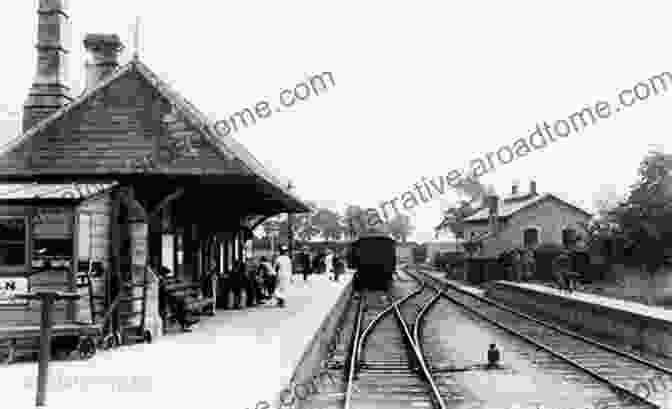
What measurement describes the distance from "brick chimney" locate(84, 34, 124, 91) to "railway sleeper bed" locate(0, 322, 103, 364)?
6.23m

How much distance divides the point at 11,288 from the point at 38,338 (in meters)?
0.88

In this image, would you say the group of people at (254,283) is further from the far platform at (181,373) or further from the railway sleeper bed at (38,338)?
the railway sleeper bed at (38,338)

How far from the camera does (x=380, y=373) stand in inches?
401

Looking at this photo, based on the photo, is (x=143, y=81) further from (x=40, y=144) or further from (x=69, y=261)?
(x=69, y=261)

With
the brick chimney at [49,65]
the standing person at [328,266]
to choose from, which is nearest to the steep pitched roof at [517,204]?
the standing person at [328,266]

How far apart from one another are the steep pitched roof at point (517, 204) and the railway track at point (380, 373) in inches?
1117

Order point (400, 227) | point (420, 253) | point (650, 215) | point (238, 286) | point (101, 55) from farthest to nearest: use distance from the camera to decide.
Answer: point (400, 227) < point (420, 253) < point (650, 215) < point (238, 286) < point (101, 55)

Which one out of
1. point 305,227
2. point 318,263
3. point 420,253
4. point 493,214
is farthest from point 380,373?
point 305,227

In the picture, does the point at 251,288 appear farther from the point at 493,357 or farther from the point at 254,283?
the point at 493,357

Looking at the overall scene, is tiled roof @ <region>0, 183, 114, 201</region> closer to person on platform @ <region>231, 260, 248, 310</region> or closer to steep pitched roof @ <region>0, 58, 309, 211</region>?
steep pitched roof @ <region>0, 58, 309, 211</region>

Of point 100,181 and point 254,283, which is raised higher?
point 100,181

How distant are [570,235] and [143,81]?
3482 cm

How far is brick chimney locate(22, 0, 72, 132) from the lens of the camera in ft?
39.4

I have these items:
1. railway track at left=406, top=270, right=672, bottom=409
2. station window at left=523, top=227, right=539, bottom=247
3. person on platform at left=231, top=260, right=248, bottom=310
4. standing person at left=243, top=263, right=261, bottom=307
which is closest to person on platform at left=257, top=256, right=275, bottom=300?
standing person at left=243, top=263, right=261, bottom=307
